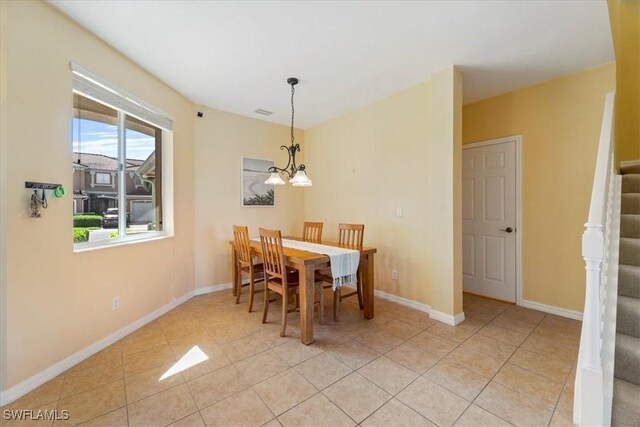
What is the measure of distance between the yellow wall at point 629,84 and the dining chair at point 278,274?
3569 millimetres

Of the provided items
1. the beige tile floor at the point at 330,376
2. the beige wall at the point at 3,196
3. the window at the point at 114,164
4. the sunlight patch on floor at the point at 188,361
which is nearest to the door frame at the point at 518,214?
the beige tile floor at the point at 330,376

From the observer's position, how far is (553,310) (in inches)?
116

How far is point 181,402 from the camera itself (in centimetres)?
168

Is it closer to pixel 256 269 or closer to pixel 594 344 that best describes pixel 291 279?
pixel 256 269

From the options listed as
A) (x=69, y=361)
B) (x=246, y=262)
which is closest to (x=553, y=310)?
(x=246, y=262)

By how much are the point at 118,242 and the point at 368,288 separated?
2.51m

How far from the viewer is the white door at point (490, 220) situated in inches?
129

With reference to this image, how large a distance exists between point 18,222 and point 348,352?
2.50 meters

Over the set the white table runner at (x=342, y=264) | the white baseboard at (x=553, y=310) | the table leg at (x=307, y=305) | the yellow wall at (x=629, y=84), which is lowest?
the white baseboard at (x=553, y=310)

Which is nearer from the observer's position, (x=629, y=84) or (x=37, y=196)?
(x=37, y=196)

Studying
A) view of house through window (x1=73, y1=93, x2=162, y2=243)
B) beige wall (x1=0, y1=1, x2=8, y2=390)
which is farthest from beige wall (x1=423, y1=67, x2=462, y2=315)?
beige wall (x1=0, y1=1, x2=8, y2=390)

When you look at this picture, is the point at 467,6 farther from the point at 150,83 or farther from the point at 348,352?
the point at 150,83

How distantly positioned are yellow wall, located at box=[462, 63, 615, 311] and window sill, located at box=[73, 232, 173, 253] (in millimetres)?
4235

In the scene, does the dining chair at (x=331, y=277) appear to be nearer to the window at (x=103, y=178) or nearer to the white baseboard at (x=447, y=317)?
the white baseboard at (x=447, y=317)
